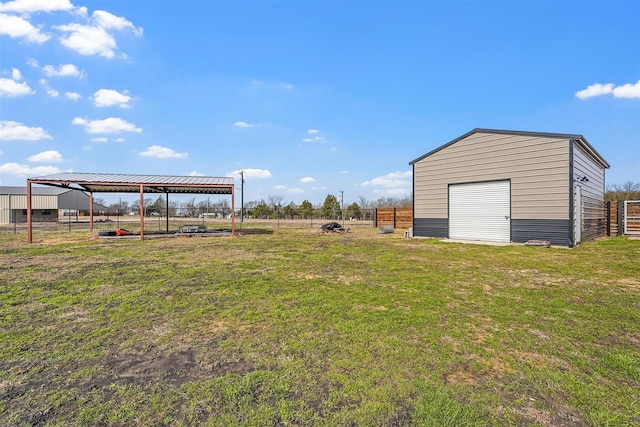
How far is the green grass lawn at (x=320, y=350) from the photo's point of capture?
2256mm

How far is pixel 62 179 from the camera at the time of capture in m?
15.1

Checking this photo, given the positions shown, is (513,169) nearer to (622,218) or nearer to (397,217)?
(622,218)

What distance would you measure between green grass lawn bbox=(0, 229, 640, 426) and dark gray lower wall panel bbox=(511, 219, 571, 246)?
5.25 metres

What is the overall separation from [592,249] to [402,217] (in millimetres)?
14858

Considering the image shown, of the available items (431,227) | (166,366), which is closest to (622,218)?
(431,227)

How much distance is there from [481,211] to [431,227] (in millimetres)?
2508

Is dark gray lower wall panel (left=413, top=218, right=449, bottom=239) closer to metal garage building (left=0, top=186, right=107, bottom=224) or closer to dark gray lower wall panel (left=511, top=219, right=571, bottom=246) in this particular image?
dark gray lower wall panel (left=511, top=219, right=571, bottom=246)

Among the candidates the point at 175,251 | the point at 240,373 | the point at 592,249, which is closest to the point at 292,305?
the point at 240,373

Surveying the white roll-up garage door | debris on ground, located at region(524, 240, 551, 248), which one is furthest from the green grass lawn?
the white roll-up garage door

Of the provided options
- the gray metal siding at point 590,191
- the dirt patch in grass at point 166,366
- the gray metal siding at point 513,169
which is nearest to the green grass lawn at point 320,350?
the dirt patch in grass at point 166,366

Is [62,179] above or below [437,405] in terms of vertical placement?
above

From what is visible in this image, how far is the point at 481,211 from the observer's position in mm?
13688

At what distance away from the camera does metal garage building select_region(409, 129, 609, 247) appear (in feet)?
37.8

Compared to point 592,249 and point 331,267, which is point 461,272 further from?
point 592,249
